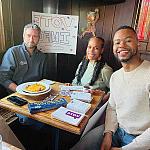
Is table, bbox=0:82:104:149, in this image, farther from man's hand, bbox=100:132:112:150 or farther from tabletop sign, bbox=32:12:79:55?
tabletop sign, bbox=32:12:79:55

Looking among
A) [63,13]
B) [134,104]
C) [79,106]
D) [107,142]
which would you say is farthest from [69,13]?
[107,142]

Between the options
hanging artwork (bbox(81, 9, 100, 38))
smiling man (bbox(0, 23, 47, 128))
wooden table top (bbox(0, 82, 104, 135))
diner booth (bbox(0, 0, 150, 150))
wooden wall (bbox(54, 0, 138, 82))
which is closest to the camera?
wooden table top (bbox(0, 82, 104, 135))

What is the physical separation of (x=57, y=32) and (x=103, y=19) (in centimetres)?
60

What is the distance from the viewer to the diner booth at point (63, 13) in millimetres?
2109

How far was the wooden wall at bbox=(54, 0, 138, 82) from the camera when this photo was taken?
2.26 meters

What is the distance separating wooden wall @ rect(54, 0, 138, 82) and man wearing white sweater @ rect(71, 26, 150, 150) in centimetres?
92

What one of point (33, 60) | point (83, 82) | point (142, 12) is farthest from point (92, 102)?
point (142, 12)

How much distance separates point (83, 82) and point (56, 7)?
3.33 feet

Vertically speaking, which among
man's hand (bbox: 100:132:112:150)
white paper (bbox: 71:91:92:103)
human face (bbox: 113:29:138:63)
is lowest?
man's hand (bbox: 100:132:112:150)

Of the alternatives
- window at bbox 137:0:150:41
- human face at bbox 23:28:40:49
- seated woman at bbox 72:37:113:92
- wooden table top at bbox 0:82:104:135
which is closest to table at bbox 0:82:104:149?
wooden table top at bbox 0:82:104:135

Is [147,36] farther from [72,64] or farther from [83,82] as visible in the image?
[72,64]

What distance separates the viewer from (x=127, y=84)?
1.39 m

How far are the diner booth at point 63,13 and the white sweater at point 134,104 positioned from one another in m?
0.92

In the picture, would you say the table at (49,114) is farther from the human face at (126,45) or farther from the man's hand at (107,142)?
the human face at (126,45)
